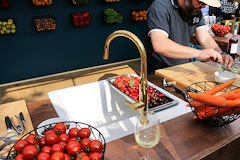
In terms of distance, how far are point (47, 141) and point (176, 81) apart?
1.11m

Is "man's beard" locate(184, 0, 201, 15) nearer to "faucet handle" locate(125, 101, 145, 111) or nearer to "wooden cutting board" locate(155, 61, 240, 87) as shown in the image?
"wooden cutting board" locate(155, 61, 240, 87)

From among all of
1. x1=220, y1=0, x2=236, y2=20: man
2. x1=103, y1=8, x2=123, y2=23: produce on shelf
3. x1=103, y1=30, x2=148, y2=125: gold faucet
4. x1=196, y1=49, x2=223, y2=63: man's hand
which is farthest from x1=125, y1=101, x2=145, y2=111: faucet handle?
x1=220, y1=0, x2=236, y2=20: man

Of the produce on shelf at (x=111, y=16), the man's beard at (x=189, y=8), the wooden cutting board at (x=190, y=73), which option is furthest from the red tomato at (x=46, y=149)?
the produce on shelf at (x=111, y=16)

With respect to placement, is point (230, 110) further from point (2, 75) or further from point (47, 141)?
point (2, 75)

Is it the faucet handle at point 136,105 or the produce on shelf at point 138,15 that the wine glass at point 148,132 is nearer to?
the faucet handle at point 136,105

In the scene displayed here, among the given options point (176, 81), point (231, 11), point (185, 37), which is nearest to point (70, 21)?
point (185, 37)

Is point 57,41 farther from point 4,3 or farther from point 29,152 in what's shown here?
point 29,152

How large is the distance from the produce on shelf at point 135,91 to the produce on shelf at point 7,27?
288 cm

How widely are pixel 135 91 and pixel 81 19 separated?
3.08m

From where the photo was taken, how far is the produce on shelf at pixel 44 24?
12.3 feet

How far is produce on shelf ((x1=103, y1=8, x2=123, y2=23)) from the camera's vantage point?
4273 millimetres

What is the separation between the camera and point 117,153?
0.88m

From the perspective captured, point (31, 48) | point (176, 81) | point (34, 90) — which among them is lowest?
point (34, 90)

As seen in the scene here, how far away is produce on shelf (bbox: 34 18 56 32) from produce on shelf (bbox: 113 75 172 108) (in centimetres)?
277
